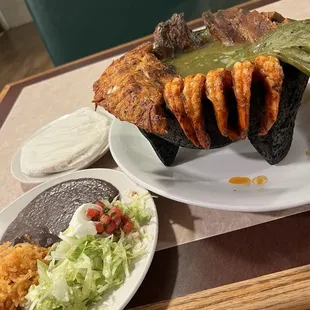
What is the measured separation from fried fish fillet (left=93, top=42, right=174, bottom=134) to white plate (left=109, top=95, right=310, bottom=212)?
6.6 inches

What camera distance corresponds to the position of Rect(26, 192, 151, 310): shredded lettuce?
0.84m

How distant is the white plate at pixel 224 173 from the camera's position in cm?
84

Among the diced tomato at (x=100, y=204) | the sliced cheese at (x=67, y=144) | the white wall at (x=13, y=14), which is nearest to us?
the diced tomato at (x=100, y=204)

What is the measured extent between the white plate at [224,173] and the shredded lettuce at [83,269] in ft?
0.38

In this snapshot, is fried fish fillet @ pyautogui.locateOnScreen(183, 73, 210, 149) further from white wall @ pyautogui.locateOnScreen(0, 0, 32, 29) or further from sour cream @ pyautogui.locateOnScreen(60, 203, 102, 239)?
white wall @ pyautogui.locateOnScreen(0, 0, 32, 29)

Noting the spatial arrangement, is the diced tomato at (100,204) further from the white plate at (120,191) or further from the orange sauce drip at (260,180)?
the orange sauce drip at (260,180)

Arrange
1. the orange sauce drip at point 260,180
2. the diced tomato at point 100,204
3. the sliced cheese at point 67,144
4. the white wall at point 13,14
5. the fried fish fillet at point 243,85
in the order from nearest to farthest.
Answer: the fried fish fillet at point 243,85 < the orange sauce drip at point 260,180 < the diced tomato at point 100,204 < the sliced cheese at point 67,144 < the white wall at point 13,14

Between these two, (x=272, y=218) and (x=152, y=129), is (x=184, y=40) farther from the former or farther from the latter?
(x=272, y=218)

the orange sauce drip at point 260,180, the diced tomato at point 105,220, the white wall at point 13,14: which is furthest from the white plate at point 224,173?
the white wall at point 13,14

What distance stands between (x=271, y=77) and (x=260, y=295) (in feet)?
1.23

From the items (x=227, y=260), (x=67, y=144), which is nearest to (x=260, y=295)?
(x=227, y=260)

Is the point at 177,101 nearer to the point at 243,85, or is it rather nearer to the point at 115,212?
the point at 243,85


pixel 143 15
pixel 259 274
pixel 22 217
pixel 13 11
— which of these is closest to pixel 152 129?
pixel 259 274

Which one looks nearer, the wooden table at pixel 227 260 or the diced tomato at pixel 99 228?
the wooden table at pixel 227 260
